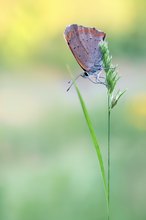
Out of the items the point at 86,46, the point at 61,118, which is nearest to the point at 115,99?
the point at 86,46

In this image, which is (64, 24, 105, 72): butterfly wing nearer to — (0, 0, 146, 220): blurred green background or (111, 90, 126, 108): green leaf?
(111, 90, 126, 108): green leaf

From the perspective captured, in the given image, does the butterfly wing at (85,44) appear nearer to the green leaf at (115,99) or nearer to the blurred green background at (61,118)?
the green leaf at (115,99)

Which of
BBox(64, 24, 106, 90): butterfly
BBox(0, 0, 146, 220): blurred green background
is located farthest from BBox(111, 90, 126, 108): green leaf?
BBox(0, 0, 146, 220): blurred green background

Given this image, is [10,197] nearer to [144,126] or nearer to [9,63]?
[144,126]

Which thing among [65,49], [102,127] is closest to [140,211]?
[102,127]

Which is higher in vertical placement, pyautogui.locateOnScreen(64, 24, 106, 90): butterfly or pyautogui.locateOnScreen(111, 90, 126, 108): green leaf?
pyautogui.locateOnScreen(64, 24, 106, 90): butterfly
